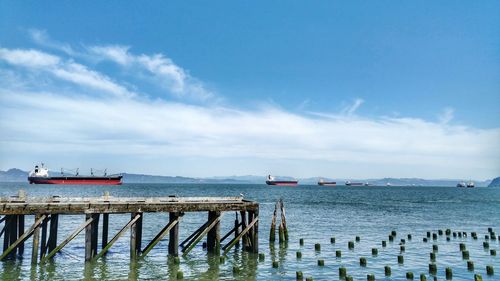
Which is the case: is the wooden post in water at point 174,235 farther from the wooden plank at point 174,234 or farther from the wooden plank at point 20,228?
the wooden plank at point 20,228

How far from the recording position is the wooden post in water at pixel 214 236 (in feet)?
107

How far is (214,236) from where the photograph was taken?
34.4 m

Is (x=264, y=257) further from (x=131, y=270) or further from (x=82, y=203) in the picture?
Answer: (x=82, y=203)

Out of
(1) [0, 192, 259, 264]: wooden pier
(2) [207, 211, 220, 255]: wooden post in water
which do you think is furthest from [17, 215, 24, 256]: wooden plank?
(2) [207, 211, 220, 255]: wooden post in water

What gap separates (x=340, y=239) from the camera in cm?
4534

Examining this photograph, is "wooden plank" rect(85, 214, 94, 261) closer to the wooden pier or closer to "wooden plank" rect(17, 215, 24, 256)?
the wooden pier

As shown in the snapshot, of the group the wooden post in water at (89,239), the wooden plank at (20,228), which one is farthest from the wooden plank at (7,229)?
the wooden post in water at (89,239)

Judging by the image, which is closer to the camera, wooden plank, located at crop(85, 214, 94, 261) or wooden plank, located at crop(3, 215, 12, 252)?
wooden plank, located at crop(85, 214, 94, 261)

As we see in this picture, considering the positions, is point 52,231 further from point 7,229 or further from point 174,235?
point 174,235

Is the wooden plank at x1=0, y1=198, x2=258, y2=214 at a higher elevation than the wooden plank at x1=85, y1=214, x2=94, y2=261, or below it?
higher

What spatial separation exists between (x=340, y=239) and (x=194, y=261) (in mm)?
19814

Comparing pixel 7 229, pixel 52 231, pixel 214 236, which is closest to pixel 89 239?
pixel 52 231

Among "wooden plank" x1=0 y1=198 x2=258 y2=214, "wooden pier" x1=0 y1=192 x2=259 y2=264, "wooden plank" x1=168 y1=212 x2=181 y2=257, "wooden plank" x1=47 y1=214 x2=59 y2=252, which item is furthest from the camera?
"wooden plank" x1=47 y1=214 x2=59 y2=252

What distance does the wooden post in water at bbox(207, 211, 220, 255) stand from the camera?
32.5m
